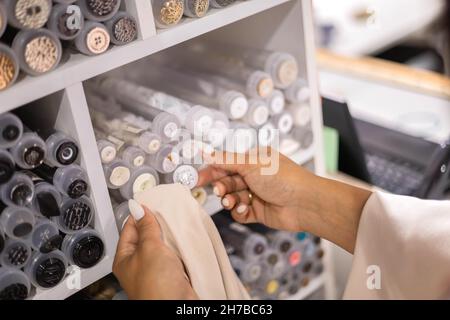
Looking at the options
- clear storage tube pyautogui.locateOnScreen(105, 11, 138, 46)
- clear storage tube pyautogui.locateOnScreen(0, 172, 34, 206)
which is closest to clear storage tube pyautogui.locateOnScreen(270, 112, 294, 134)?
clear storage tube pyautogui.locateOnScreen(105, 11, 138, 46)

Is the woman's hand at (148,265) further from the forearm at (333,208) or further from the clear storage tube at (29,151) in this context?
the forearm at (333,208)

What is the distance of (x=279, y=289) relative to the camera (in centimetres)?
111

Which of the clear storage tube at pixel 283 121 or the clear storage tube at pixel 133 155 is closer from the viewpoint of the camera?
the clear storage tube at pixel 133 155

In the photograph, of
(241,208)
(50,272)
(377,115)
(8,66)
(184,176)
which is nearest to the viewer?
(8,66)

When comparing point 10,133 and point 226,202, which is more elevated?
point 10,133

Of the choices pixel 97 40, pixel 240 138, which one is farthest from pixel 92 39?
pixel 240 138

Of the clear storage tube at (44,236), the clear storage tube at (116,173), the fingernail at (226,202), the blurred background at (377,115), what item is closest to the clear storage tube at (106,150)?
the clear storage tube at (116,173)

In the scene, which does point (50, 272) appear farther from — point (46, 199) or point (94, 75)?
point (94, 75)

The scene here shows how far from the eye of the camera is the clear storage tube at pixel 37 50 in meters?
0.62

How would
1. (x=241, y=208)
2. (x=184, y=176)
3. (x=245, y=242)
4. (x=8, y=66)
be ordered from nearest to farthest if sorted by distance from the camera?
(x=8, y=66) < (x=184, y=176) < (x=241, y=208) < (x=245, y=242)

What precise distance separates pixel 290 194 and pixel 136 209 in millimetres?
275

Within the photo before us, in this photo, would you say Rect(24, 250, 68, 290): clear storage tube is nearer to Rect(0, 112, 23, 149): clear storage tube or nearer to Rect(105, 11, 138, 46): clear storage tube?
Rect(0, 112, 23, 149): clear storage tube

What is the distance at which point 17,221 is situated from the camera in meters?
0.65

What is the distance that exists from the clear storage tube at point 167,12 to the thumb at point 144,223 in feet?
0.80
